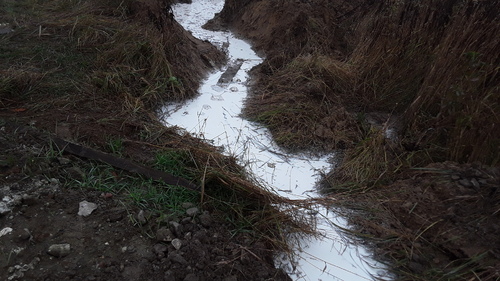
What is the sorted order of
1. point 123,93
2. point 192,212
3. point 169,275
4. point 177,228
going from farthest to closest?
point 123,93, point 192,212, point 177,228, point 169,275

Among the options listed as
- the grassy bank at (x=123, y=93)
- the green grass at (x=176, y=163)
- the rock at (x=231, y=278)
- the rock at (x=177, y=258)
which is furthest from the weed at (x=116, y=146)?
the rock at (x=231, y=278)

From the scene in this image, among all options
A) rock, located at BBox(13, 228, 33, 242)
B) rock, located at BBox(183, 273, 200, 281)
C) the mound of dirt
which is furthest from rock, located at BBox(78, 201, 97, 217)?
rock, located at BBox(183, 273, 200, 281)

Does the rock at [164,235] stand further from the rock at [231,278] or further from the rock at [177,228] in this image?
the rock at [231,278]

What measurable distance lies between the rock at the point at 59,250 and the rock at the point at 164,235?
458 mm

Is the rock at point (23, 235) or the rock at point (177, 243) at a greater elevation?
the rock at point (177, 243)

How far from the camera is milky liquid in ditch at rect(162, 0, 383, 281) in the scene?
2.18 m

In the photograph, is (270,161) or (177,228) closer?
(177,228)

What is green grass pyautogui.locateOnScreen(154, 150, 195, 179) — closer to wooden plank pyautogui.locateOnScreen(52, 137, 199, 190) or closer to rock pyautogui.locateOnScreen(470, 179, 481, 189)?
wooden plank pyautogui.locateOnScreen(52, 137, 199, 190)

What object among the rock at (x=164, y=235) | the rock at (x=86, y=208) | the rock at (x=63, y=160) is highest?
the rock at (x=164, y=235)

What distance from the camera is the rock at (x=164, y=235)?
2027mm

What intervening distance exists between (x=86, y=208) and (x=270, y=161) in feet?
4.97

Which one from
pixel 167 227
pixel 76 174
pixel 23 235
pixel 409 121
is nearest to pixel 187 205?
pixel 167 227

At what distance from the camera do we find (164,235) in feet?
6.69

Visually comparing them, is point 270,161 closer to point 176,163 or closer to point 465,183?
point 176,163
